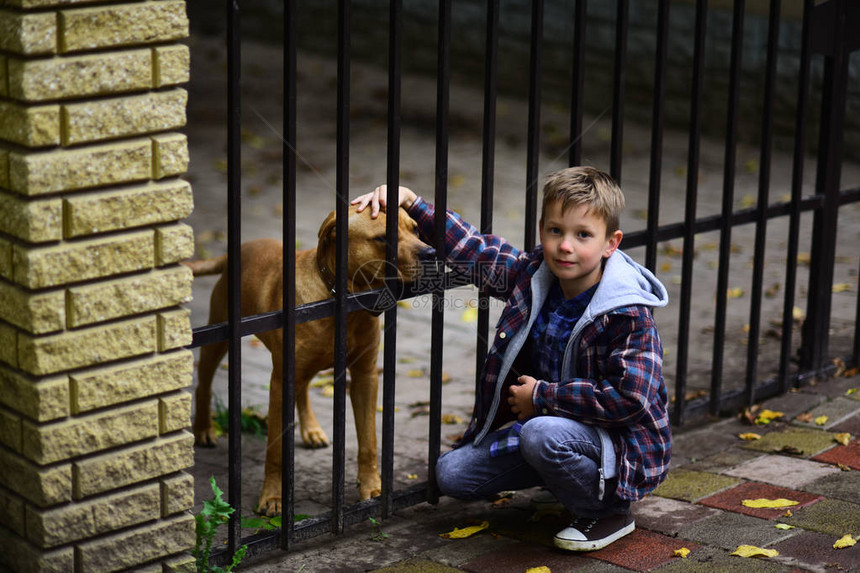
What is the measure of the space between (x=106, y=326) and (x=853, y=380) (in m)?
3.79

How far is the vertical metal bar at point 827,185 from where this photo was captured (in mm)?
4773

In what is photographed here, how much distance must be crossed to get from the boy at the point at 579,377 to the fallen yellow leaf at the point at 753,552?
334 millimetres

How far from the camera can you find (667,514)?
3633mm

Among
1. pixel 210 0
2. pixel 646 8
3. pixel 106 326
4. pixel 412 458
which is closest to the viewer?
pixel 106 326

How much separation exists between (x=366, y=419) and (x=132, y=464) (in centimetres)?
131

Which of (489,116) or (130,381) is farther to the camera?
(489,116)

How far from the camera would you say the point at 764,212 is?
4648mm

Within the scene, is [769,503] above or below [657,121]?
below

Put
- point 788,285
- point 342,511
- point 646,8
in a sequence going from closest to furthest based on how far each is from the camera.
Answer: point 342,511
point 788,285
point 646,8

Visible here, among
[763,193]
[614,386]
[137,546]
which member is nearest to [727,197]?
[763,193]

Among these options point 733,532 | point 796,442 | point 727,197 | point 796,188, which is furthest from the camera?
point 796,188

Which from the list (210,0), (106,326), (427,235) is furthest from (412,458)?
(210,0)

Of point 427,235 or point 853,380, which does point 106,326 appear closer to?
point 427,235

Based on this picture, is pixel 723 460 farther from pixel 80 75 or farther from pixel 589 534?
pixel 80 75
